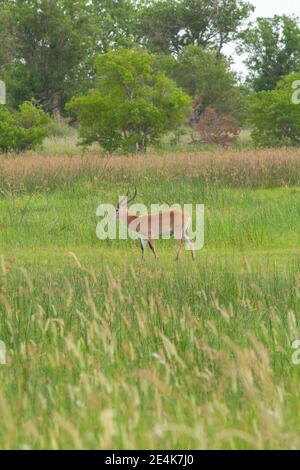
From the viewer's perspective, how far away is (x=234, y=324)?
7.01 metres

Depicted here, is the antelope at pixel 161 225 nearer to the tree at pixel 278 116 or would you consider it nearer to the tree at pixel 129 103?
the tree at pixel 129 103

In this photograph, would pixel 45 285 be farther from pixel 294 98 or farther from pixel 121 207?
pixel 294 98

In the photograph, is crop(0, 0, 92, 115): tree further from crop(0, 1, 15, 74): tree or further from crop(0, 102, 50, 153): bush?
crop(0, 102, 50, 153): bush

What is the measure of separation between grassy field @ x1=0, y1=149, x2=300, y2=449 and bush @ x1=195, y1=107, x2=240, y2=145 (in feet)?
49.2

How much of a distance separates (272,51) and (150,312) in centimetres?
3505

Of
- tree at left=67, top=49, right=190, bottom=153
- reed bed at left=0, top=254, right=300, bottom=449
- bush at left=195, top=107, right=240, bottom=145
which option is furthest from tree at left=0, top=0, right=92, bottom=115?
reed bed at left=0, top=254, right=300, bottom=449

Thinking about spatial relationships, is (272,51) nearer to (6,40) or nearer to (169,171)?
(6,40)

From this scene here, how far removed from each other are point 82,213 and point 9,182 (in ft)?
9.81

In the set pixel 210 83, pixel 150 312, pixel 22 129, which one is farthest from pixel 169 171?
pixel 210 83

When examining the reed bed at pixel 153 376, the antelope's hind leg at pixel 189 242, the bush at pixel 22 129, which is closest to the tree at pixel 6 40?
the bush at pixel 22 129

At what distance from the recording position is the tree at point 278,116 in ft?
98.1

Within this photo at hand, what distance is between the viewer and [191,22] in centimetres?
5297

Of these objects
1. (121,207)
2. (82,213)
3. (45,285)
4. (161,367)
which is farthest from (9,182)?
(161,367)

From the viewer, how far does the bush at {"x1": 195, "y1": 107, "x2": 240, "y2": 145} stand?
3609cm
